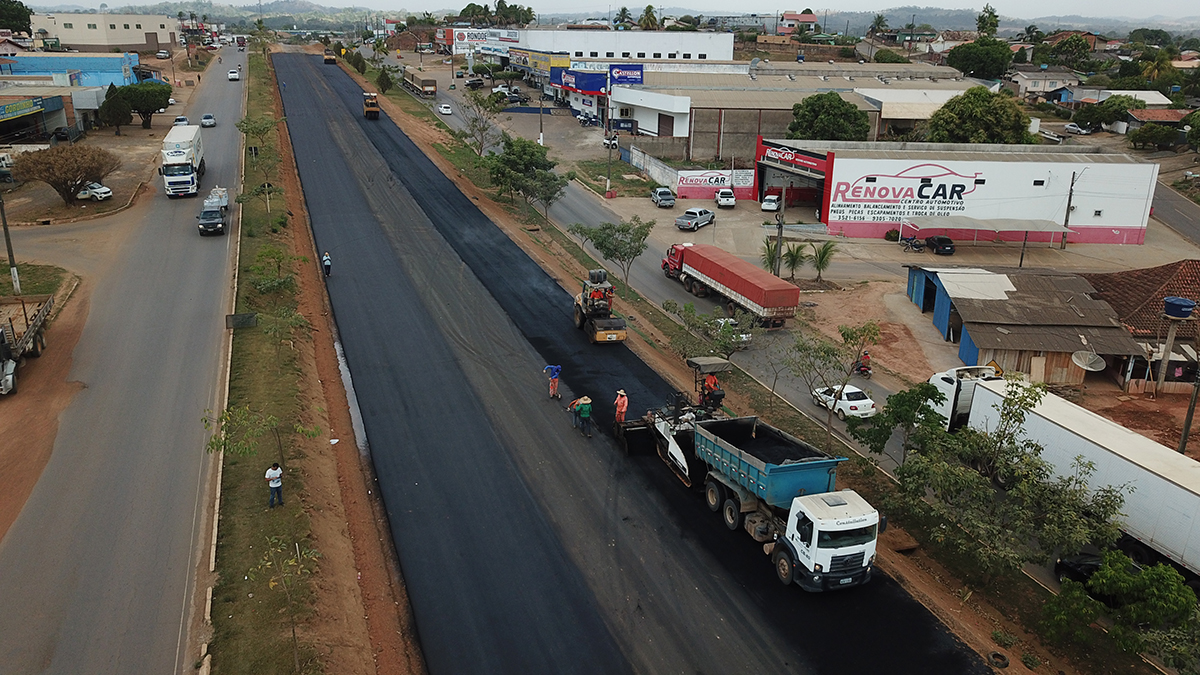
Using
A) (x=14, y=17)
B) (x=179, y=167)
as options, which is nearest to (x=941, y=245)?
(x=179, y=167)

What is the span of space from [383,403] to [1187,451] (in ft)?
93.3

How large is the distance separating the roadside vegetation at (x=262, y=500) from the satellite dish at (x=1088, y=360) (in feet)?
97.3

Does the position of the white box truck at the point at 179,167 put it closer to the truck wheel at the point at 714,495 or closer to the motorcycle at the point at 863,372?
the motorcycle at the point at 863,372

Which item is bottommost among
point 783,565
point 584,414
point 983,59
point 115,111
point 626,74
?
point 783,565

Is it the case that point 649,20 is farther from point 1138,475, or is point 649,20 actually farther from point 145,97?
point 1138,475

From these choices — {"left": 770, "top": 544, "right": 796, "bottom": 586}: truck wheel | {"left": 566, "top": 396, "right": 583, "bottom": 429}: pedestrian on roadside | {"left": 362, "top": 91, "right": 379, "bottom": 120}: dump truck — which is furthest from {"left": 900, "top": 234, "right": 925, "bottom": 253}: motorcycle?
{"left": 362, "top": 91, "right": 379, "bottom": 120}: dump truck

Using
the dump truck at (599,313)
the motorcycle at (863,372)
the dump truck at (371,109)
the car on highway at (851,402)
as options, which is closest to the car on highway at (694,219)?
the dump truck at (599,313)

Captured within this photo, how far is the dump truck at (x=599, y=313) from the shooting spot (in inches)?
1327

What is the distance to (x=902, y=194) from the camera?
179 ft

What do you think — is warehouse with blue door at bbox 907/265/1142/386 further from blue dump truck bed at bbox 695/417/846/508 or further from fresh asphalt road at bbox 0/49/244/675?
fresh asphalt road at bbox 0/49/244/675

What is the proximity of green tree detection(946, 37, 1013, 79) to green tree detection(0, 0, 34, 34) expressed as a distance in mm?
169895

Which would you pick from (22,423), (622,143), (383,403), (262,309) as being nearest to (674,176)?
(622,143)

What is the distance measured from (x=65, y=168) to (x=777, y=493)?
155 feet

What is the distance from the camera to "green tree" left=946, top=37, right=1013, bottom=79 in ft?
449
